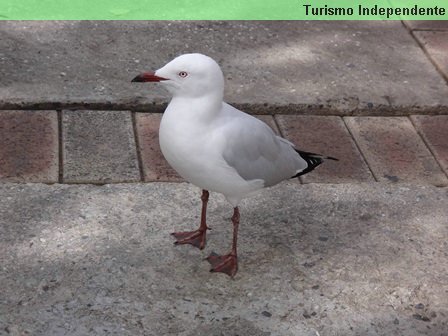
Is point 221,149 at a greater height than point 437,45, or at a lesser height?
greater

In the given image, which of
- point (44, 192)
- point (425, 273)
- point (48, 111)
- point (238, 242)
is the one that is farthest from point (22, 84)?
point (425, 273)

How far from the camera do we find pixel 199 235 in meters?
3.66

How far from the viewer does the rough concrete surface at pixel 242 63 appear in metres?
4.73

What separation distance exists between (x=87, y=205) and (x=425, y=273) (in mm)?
1519

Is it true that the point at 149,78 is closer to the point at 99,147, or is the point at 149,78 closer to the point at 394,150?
the point at 99,147

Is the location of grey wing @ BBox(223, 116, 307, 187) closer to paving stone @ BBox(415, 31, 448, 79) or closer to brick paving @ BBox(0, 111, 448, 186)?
brick paving @ BBox(0, 111, 448, 186)

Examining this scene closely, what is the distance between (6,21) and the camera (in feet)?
17.7

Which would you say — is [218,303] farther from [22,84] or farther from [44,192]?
[22,84]

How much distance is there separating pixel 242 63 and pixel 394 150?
1168mm

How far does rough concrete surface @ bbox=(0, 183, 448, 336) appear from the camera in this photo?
127 inches

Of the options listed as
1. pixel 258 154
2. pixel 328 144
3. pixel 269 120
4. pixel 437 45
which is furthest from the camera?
pixel 437 45
